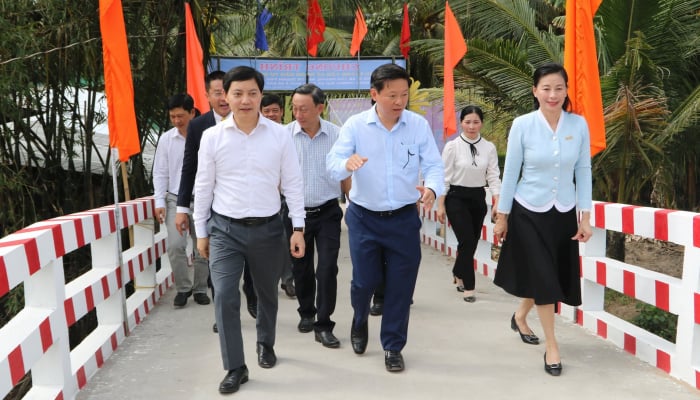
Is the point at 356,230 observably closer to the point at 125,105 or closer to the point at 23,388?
the point at 125,105

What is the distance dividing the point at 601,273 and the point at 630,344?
→ 0.64m

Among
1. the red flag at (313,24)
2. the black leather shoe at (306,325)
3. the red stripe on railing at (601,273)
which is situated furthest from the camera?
the red flag at (313,24)

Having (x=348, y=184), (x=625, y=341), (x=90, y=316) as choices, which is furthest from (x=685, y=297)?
(x=90, y=316)

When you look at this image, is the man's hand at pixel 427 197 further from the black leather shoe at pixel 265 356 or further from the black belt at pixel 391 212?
the black leather shoe at pixel 265 356

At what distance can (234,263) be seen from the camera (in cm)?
451

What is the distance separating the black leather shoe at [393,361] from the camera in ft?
15.5

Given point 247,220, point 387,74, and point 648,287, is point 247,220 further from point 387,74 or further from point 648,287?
point 648,287

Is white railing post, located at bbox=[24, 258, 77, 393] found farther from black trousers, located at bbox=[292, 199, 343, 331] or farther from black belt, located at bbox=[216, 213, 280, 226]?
black trousers, located at bbox=[292, 199, 343, 331]

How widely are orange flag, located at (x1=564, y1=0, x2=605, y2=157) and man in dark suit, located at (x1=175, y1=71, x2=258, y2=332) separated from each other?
2858 millimetres

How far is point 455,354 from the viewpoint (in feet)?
16.9

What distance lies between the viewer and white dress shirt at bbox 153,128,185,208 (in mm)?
6777

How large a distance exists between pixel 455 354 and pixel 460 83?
19.7ft

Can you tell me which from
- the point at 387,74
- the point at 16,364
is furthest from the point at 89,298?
the point at 387,74

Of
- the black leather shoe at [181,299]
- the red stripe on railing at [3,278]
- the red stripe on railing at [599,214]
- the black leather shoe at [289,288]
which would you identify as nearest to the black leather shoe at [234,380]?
the red stripe on railing at [3,278]
